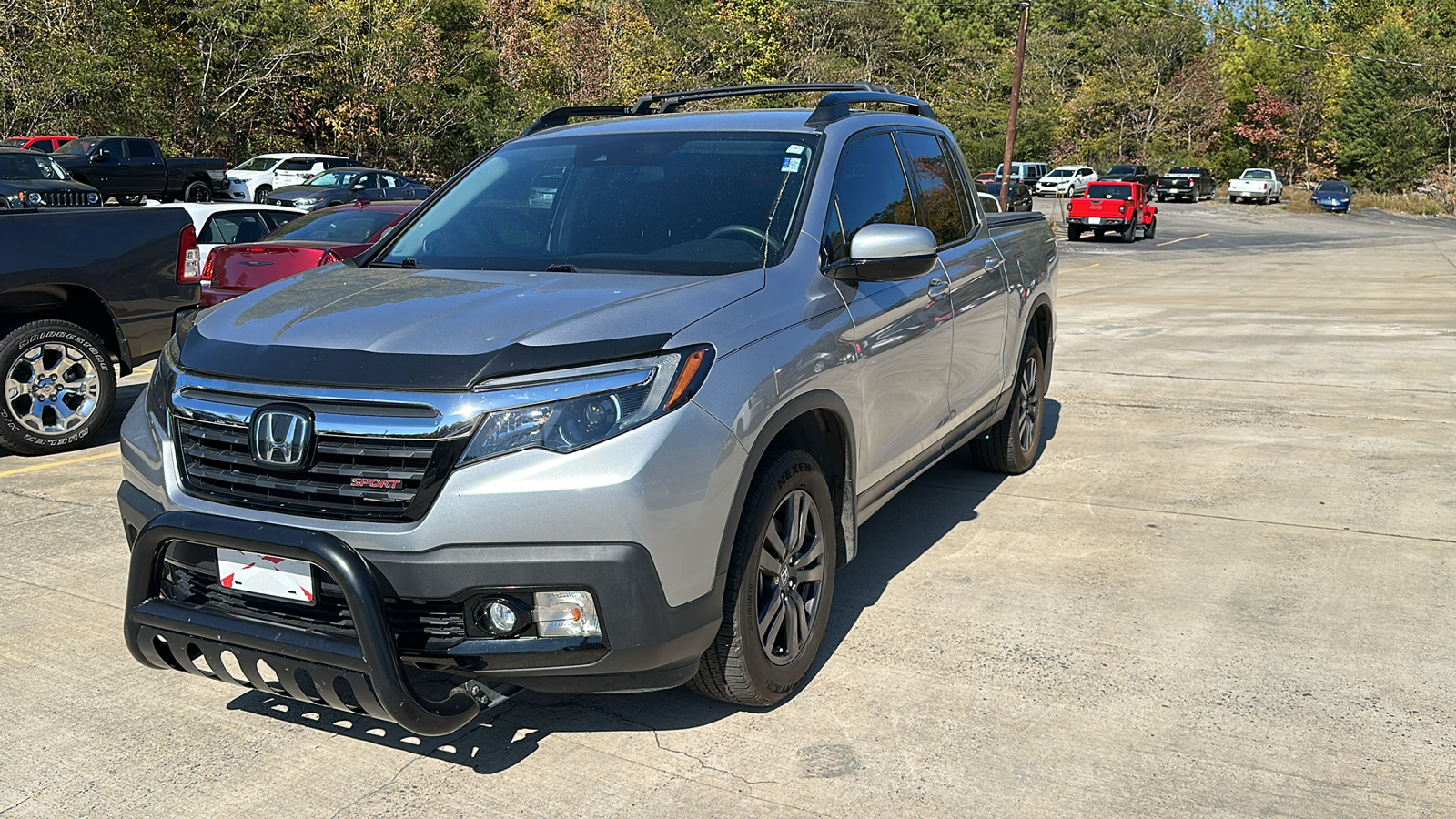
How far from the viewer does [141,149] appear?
95.2ft

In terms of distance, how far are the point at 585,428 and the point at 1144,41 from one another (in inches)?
3181

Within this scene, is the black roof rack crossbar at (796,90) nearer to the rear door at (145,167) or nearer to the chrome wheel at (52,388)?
the chrome wheel at (52,388)

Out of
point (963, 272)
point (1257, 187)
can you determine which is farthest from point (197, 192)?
point (1257, 187)

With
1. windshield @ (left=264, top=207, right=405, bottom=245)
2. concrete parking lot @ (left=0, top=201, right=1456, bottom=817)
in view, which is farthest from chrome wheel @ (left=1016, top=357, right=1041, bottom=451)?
windshield @ (left=264, top=207, right=405, bottom=245)

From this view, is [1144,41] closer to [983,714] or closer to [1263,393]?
[1263,393]

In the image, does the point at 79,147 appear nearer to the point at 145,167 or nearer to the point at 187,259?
the point at 145,167

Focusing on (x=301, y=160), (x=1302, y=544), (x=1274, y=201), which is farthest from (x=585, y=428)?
(x=1274, y=201)

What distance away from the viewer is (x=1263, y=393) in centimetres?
946

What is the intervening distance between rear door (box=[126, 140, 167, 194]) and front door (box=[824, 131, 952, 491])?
27.7 m

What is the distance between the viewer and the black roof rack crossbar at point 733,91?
5309 millimetres

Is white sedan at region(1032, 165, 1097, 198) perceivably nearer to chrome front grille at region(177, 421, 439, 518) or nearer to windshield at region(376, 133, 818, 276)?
windshield at region(376, 133, 818, 276)

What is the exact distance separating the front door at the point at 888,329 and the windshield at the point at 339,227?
21.8 ft

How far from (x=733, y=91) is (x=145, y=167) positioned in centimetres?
2726

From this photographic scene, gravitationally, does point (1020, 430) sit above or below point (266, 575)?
below
